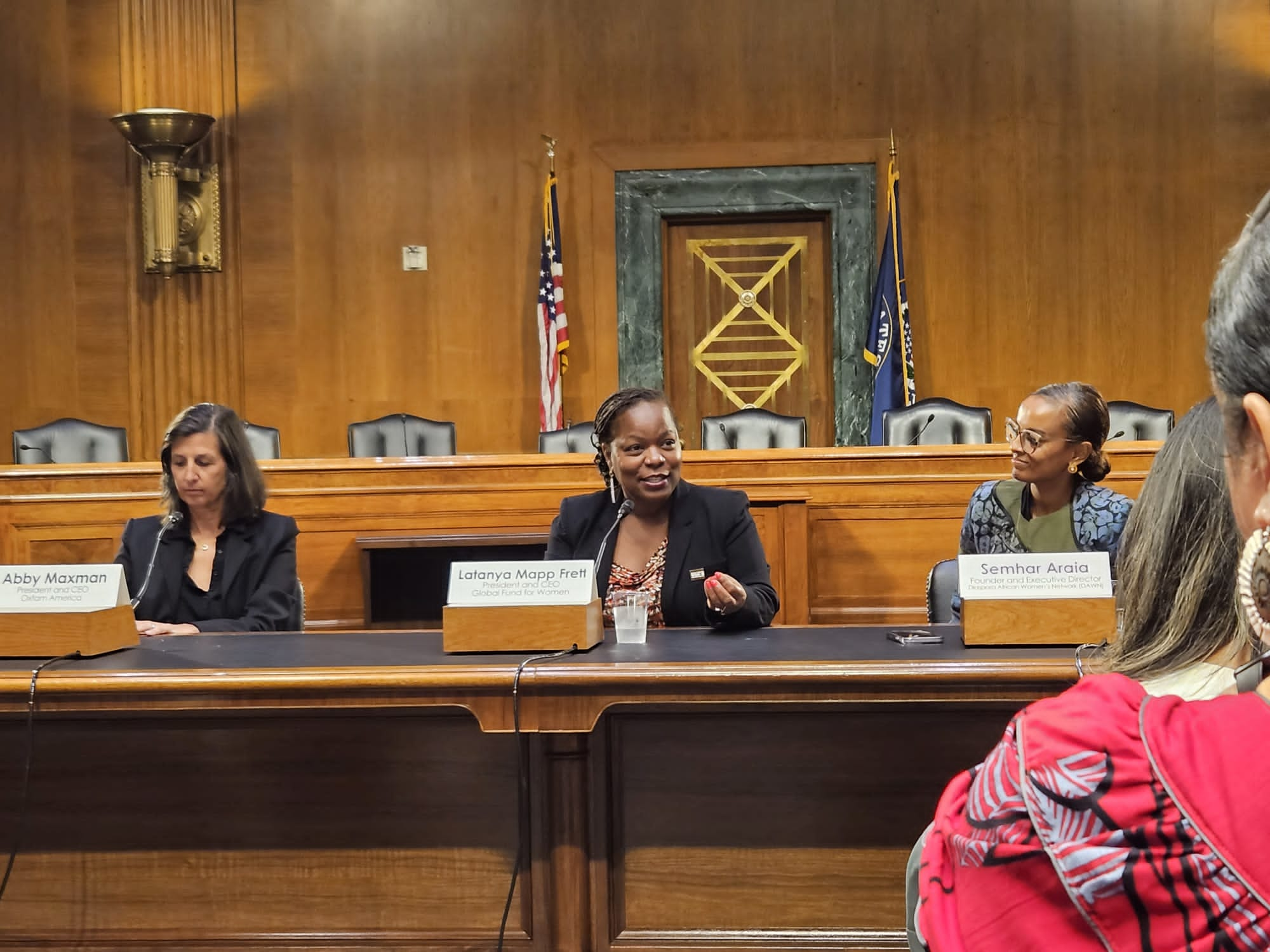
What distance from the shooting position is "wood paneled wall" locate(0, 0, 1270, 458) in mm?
7898

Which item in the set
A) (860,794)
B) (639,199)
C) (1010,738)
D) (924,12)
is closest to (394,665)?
(860,794)

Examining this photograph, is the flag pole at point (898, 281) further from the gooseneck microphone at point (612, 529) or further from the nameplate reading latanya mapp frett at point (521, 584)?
the nameplate reading latanya mapp frett at point (521, 584)

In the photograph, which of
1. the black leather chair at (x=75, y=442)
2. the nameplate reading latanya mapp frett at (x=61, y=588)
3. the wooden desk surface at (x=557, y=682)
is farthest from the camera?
the black leather chair at (x=75, y=442)

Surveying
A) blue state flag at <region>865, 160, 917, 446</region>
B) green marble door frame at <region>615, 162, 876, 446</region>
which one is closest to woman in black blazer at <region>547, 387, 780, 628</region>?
blue state flag at <region>865, 160, 917, 446</region>

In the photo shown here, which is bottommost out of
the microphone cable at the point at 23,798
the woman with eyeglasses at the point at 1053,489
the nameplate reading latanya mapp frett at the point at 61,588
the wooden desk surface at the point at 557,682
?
the microphone cable at the point at 23,798

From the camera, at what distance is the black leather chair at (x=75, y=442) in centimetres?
670

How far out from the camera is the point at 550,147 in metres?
8.01

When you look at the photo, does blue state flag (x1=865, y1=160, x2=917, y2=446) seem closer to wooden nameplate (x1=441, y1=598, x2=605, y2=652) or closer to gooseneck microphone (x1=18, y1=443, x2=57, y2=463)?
gooseneck microphone (x1=18, y1=443, x2=57, y2=463)

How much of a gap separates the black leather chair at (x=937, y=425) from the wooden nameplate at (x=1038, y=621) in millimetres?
3696

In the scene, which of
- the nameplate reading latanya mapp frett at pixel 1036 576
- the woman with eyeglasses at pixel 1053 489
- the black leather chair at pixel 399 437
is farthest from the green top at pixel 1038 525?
the black leather chair at pixel 399 437

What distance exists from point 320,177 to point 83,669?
6505 mm

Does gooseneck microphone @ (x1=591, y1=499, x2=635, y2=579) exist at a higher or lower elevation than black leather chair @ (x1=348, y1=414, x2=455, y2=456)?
lower

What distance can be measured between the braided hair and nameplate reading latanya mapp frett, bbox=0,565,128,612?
1129 mm

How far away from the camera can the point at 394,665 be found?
6.98 ft
